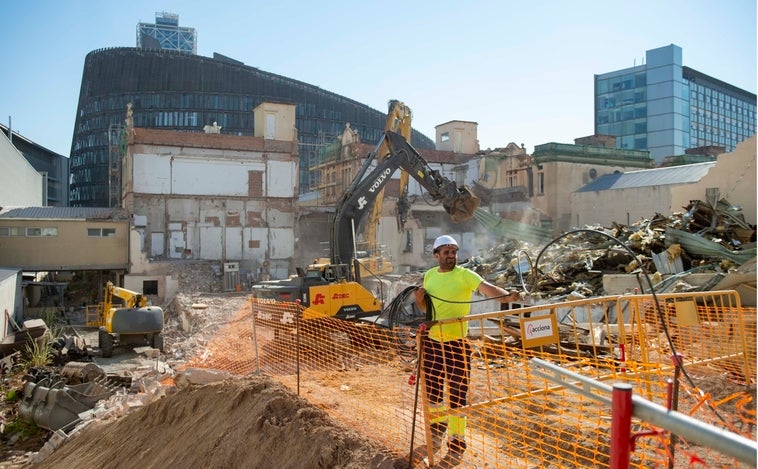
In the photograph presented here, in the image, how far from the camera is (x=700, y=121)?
59250 millimetres

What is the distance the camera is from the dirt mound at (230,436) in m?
5.10

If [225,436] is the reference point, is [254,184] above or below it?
above

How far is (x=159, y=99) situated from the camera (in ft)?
206

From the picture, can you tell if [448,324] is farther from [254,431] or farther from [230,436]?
[230,436]

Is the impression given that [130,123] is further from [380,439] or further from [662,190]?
[380,439]

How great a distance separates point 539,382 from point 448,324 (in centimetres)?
137

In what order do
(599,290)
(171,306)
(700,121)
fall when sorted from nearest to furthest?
1. (599,290)
2. (171,306)
3. (700,121)

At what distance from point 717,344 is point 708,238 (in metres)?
7.98

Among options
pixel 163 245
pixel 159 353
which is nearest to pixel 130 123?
pixel 163 245

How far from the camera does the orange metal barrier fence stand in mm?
4773

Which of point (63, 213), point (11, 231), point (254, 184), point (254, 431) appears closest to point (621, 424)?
point (254, 431)

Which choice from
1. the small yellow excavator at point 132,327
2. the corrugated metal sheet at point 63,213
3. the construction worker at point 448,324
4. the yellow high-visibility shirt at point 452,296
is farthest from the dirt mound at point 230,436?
the corrugated metal sheet at point 63,213

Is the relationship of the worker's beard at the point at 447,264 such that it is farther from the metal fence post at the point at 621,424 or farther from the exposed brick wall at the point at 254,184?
the exposed brick wall at the point at 254,184

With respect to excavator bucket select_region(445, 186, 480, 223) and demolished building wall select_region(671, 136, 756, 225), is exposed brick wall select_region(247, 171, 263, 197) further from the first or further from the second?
demolished building wall select_region(671, 136, 756, 225)
